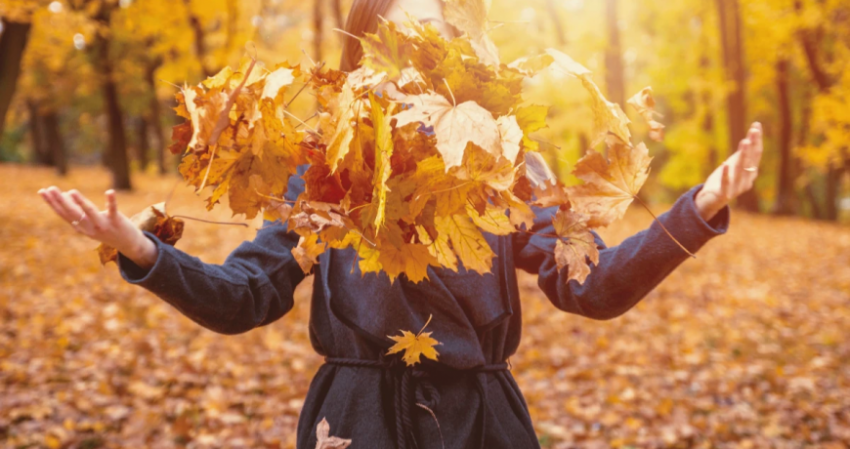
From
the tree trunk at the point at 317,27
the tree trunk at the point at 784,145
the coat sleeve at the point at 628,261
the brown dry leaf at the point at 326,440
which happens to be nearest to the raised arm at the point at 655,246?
the coat sleeve at the point at 628,261

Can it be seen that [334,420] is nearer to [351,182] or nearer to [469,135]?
[351,182]

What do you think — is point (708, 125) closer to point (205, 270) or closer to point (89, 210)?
point (205, 270)

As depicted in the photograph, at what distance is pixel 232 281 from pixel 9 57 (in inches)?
342

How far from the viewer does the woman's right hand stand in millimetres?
972

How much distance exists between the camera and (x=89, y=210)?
99 cm

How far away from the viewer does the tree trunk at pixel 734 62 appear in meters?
13.5

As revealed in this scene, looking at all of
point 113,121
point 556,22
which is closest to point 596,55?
point 556,22

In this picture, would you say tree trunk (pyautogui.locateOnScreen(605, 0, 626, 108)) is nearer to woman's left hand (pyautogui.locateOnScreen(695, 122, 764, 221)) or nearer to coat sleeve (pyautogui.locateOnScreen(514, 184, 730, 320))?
coat sleeve (pyautogui.locateOnScreen(514, 184, 730, 320))

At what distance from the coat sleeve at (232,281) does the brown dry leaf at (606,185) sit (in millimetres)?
642

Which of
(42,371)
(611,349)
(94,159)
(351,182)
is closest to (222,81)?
(351,182)

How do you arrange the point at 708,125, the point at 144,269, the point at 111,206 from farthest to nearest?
1. the point at 708,125
2. the point at 144,269
3. the point at 111,206

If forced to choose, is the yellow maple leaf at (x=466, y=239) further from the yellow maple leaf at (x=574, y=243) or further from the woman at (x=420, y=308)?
the woman at (x=420, y=308)

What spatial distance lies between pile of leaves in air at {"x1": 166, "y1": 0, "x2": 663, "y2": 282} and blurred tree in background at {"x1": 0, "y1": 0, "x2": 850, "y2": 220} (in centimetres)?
768

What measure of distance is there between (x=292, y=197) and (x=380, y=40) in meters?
0.62
